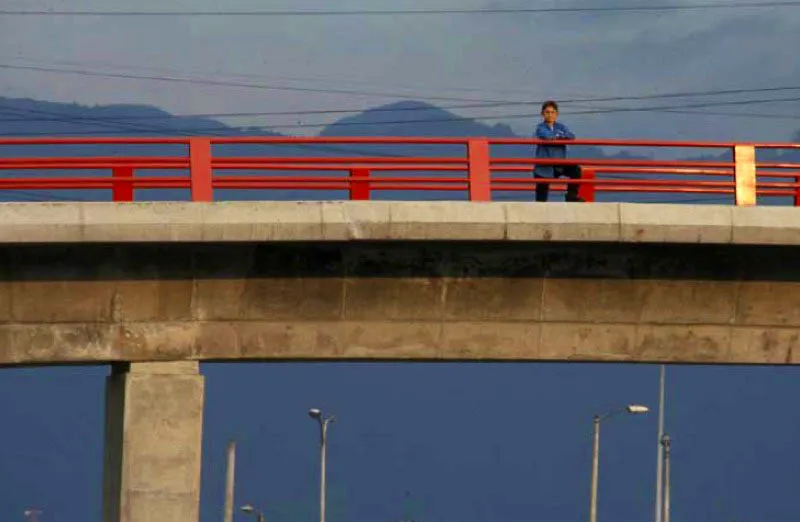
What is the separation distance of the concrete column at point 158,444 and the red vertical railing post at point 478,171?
4815 mm

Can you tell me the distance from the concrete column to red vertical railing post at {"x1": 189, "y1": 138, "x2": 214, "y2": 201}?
8.13 ft

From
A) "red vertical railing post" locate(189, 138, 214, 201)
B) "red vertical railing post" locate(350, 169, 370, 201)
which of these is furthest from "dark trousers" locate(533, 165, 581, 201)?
"red vertical railing post" locate(189, 138, 214, 201)

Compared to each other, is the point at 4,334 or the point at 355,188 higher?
the point at 355,188

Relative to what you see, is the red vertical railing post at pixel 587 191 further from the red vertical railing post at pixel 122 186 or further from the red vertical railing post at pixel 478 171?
the red vertical railing post at pixel 122 186

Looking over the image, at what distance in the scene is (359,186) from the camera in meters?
29.1

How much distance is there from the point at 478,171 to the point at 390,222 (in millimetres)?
2291

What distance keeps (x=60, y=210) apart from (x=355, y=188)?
4450 mm

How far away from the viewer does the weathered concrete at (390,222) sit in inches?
1062

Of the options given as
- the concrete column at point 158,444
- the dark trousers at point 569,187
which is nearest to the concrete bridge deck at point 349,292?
the concrete column at point 158,444

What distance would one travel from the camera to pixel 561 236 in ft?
91.4

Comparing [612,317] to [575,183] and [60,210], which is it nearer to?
[575,183]

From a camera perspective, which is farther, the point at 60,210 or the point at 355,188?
the point at 355,188

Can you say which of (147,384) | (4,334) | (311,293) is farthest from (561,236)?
(4,334)

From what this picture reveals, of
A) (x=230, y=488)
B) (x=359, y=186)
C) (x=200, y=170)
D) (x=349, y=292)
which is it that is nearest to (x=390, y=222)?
(x=349, y=292)
